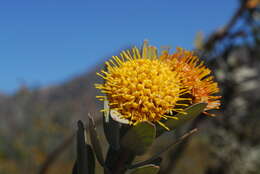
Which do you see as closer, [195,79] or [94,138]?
[94,138]

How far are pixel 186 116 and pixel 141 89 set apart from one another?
242mm

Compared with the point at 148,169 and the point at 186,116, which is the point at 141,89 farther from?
the point at 148,169

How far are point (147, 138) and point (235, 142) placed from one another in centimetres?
448

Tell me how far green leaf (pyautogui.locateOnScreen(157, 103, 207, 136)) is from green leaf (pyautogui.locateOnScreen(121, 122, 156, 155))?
0.13 m

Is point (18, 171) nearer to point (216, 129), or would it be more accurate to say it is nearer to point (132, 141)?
point (216, 129)

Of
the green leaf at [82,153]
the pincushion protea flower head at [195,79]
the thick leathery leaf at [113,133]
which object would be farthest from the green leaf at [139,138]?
the pincushion protea flower head at [195,79]

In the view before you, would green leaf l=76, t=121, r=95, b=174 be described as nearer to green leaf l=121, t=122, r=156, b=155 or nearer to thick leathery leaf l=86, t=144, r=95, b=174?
thick leathery leaf l=86, t=144, r=95, b=174

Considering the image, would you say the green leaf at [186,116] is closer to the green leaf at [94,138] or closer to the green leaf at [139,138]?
the green leaf at [139,138]

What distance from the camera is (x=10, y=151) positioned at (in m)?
10.7

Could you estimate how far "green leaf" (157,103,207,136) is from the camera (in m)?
1.37

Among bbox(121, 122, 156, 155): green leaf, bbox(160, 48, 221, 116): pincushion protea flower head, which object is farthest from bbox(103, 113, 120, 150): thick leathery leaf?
bbox(160, 48, 221, 116): pincushion protea flower head

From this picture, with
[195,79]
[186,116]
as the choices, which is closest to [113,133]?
[186,116]

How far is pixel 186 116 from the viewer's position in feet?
4.59

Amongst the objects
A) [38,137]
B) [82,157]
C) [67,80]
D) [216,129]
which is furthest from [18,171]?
[67,80]
